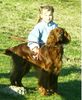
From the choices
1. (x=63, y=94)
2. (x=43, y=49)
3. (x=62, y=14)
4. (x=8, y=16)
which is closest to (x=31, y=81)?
(x=63, y=94)

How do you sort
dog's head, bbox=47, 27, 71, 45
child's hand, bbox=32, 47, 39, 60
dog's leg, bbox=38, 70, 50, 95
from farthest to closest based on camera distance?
dog's leg, bbox=38, 70, 50, 95 < child's hand, bbox=32, 47, 39, 60 < dog's head, bbox=47, 27, 71, 45

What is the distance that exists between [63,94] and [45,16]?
1973 millimetres

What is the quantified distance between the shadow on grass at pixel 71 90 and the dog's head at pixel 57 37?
1.51 metres

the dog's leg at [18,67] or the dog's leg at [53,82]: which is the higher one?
the dog's leg at [18,67]

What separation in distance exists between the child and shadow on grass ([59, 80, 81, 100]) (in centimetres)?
139

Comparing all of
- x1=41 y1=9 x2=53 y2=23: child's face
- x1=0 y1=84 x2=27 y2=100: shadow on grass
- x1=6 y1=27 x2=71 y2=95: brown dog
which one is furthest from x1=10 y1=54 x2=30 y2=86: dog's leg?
x1=41 y1=9 x2=53 y2=23: child's face

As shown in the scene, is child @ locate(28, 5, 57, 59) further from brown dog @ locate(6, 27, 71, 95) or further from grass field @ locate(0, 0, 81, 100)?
grass field @ locate(0, 0, 81, 100)

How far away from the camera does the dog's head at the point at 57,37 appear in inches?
353

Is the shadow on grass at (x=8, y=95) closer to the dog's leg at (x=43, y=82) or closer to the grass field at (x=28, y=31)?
the grass field at (x=28, y=31)

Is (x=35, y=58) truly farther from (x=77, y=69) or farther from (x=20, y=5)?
(x=20, y=5)

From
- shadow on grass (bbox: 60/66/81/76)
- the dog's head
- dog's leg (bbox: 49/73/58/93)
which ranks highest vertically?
the dog's head

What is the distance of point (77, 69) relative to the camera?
12.6 meters

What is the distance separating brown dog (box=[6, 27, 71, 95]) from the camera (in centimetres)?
→ 905

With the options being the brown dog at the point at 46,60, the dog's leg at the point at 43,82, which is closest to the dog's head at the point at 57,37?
the brown dog at the point at 46,60
